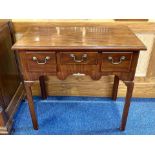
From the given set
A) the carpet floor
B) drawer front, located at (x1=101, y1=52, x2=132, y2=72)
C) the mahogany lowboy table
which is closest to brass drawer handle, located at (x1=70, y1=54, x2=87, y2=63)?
the mahogany lowboy table

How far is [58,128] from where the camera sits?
147 cm

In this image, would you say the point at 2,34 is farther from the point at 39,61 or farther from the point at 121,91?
the point at 121,91

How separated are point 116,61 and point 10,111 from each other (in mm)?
939

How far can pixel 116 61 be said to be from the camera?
1.09 m

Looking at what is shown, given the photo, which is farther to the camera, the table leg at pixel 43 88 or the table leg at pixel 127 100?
the table leg at pixel 43 88

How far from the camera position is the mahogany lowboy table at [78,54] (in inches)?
40.9

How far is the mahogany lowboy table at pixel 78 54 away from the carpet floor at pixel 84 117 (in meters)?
0.45

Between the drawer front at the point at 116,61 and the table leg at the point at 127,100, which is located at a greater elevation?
the drawer front at the point at 116,61

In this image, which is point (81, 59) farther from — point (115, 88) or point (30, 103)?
point (115, 88)

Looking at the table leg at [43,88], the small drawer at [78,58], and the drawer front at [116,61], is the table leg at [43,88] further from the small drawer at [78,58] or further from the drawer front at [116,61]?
the drawer front at [116,61]

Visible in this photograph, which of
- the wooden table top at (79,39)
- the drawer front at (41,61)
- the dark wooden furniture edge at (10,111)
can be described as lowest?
the dark wooden furniture edge at (10,111)

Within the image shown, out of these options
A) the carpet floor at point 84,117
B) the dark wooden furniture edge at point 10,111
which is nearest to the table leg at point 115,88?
the carpet floor at point 84,117

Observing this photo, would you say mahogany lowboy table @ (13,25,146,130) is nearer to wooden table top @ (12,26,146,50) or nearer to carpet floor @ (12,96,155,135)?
wooden table top @ (12,26,146,50)

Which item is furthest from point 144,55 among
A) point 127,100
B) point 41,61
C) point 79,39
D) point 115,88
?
point 41,61
